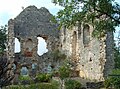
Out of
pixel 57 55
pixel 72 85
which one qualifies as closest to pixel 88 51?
pixel 57 55

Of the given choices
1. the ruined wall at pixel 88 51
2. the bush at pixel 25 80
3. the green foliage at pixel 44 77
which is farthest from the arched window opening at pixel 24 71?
the ruined wall at pixel 88 51

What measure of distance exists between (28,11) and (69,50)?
5.88 m

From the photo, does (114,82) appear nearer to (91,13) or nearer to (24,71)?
(91,13)

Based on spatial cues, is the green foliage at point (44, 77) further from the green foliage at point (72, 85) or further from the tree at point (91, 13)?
the tree at point (91, 13)

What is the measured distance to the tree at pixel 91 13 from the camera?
1622 cm

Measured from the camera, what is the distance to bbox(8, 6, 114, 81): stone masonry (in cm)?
2998

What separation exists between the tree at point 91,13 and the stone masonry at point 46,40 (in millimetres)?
11760

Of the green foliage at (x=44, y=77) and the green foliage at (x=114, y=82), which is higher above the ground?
the green foliage at (x=44, y=77)

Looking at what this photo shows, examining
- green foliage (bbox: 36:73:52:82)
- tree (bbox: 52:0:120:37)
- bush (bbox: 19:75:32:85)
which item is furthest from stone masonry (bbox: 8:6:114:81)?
tree (bbox: 52:0:120:37)

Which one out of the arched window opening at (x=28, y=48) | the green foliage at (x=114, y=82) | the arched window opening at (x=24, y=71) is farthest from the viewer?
the arched window opening at (x=24, y=71)

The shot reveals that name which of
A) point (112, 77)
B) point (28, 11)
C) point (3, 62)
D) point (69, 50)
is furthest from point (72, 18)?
point (28, 11)

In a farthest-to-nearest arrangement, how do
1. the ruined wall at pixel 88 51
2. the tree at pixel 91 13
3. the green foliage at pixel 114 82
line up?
1. the ruined wall at pixel 88 51
2. the green foliage at pixel 114 82
3. the tree at pixel 91 13

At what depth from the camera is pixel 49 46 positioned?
33938 millimetres

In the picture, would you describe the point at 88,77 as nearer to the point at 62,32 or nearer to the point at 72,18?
the point at 62,32
